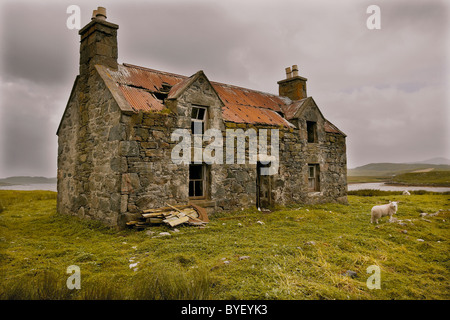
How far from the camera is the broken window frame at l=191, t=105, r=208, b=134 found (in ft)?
35.5

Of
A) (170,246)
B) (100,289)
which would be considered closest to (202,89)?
(170,246)

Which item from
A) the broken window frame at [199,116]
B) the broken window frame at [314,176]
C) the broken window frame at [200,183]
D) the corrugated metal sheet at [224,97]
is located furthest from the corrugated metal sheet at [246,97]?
the broken window frame at [200,183]

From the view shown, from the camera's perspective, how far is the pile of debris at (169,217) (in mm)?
8477

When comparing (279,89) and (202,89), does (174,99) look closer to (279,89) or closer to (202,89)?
(202,89)

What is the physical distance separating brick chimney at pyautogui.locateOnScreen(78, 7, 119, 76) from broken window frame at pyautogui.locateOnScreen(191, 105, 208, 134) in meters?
3.61

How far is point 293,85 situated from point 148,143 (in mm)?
11948

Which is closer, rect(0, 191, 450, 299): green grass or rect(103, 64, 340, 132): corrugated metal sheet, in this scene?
rect(0, 191, 450, 299): green grass

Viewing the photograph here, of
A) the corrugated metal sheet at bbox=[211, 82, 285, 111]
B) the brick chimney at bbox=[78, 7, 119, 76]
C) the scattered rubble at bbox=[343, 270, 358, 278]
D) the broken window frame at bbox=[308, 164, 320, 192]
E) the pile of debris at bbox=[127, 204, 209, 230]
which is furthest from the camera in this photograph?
the broken window frame at bbox=[308, 164, 320, 192]

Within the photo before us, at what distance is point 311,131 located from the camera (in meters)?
15.6

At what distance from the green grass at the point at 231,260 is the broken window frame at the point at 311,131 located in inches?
251

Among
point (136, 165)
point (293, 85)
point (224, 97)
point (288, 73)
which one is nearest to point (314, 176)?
point (293, 85)

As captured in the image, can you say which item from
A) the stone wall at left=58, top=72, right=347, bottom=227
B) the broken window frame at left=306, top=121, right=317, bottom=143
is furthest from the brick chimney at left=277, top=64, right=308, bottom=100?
the stone wall at left=58, top=72, right=347, bottom=227

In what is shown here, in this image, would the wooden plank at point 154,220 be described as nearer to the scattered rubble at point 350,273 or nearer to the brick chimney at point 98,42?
the scattered rubble at point 350,273

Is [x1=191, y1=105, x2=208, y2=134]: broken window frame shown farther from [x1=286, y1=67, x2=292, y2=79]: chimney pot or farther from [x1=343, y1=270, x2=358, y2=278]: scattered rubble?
[x1=286, y1=67, x2=292, y2=79]: chimney pot
